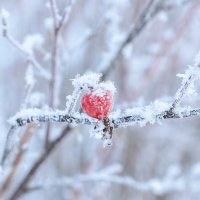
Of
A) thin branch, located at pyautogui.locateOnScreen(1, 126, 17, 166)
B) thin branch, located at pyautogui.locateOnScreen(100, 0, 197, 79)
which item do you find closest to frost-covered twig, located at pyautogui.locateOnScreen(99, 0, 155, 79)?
thin branch, located at pyautogui.locateOnScreen(100, 0, 197, 79)

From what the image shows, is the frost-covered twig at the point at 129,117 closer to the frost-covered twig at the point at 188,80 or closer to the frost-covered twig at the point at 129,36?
the frost-covered twig at the point at 188,80

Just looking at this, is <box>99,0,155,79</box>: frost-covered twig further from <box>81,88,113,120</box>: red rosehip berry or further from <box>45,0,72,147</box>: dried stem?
<box>81,88,113,120</box>: red rosehip berry

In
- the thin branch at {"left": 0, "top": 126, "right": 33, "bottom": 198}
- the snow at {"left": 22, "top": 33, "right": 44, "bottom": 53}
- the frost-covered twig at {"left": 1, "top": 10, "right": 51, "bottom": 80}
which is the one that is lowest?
the thin branch at {"left": 0, "top": 126, "right": 33, "bottom": 198}

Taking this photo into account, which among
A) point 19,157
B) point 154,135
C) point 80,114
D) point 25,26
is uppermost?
point 25,26

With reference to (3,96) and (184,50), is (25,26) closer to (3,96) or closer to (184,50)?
(3,96)

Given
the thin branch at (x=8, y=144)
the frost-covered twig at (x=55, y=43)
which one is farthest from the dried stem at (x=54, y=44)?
the thin branch at (x=8, y=144)

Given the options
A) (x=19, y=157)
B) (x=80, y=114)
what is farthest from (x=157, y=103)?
(x=19, y=157)

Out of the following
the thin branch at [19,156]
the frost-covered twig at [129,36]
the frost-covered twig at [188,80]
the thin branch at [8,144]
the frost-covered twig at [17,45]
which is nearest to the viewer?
the frost-covered twig at [188,80]
